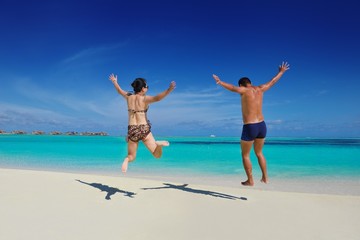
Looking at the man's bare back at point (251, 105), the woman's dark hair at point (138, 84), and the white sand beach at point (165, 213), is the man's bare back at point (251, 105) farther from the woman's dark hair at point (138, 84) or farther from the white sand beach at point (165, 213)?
the woman's dark hair at point (138, 84)

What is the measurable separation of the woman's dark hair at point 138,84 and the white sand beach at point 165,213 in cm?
211

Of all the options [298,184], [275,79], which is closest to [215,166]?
[298,184]

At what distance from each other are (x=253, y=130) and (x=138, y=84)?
8.22 feet

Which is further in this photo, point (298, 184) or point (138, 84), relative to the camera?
point (298, 184)

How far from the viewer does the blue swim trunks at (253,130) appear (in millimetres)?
6172

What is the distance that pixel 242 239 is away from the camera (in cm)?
362

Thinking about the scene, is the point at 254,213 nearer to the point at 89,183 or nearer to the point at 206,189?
the point at 206,189

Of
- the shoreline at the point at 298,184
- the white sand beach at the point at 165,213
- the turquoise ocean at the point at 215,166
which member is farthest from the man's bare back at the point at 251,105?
the turquoise ocean at the point at 215,166

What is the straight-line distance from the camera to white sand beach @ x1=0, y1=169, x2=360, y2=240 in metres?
3.79

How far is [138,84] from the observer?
610 cm

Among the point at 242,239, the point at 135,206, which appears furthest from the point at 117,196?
the point at 242,239

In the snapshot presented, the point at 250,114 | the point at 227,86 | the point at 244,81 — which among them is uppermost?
the point at 244,81

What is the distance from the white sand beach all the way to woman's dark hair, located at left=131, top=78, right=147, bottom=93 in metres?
2.11

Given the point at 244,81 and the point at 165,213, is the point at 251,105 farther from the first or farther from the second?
the point at 165,213
